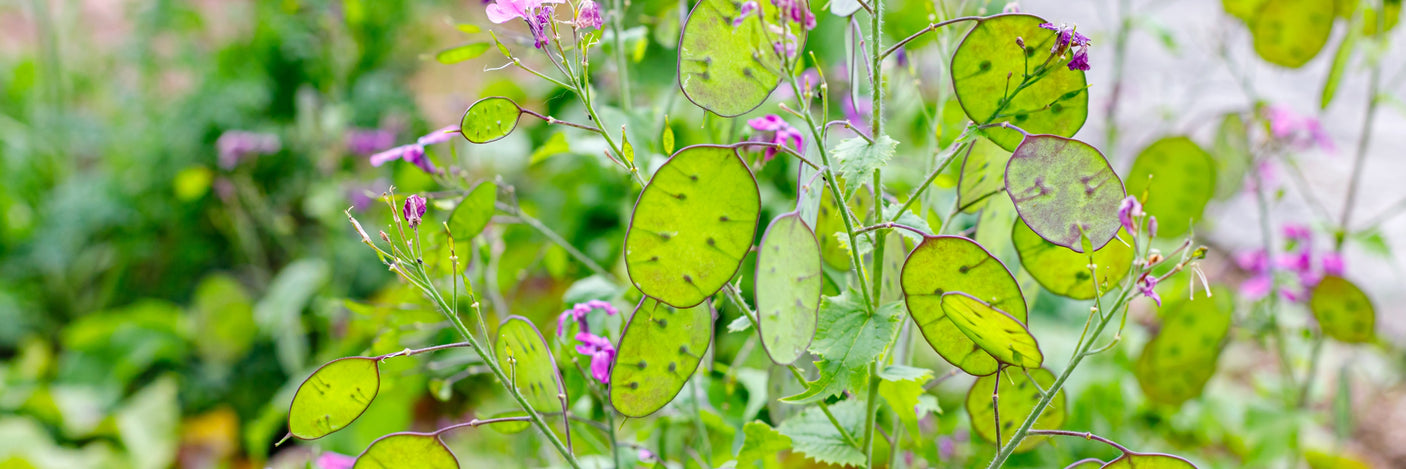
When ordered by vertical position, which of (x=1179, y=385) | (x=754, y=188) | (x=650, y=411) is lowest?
(x=1179, y=385)

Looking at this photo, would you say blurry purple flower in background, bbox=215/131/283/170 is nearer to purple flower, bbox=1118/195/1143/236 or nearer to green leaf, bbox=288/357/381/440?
green leaf, bbox=288/357/381/440

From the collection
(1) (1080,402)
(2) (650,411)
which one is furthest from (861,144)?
(1) (1080,402)

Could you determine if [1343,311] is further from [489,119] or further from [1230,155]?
[489,119]

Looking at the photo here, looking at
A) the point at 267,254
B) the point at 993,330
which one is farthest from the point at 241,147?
the point at 993,330

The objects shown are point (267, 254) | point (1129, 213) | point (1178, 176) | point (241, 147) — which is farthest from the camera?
point (267, 254)

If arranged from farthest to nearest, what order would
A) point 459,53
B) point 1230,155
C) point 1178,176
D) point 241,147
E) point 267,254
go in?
point 267,254 → point 241,147 → point 1230,155 → point 1178,176 → point 459,53

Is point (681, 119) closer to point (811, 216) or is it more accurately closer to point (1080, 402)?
point (1080, 402)

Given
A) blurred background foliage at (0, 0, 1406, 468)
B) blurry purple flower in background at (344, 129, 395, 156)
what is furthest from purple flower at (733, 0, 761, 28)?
blurry purple flower in background at (344, 129, 395, 156)
